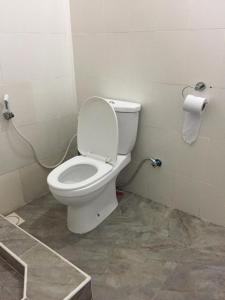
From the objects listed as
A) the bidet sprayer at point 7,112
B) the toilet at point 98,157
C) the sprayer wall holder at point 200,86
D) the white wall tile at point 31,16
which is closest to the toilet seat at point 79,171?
the toilet at point 98,157

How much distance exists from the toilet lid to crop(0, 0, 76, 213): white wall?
14.0 inches

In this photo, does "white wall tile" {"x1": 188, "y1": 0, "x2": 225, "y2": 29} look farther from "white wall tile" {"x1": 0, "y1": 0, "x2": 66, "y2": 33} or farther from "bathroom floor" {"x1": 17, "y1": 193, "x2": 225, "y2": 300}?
"bathroom floor" {"x1": 17, "y1": 193, "x2": 225, "y2": 300}

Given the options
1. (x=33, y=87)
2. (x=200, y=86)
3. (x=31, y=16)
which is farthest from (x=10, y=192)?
(x=200, y=86)

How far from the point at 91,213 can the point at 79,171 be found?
321 millimetres

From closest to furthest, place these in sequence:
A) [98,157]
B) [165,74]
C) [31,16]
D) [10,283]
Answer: [10,283]
[165,74]
[31,16]
[98,157]

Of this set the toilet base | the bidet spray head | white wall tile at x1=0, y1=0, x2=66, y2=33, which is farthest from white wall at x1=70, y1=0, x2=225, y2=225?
the bidet spray head

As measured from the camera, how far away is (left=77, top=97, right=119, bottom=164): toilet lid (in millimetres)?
1835

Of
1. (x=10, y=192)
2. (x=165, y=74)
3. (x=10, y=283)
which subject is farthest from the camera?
(x=10, y=192)

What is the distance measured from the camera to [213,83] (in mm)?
1584

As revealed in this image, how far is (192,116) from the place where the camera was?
5.64 ft

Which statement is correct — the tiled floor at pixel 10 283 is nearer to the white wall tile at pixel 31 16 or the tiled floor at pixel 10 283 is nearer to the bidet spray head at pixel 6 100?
the bidet spray head at pixel 6 100

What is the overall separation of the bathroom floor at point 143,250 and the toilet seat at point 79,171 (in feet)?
1.14

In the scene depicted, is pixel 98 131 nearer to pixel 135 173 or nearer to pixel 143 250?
pixel 135 173

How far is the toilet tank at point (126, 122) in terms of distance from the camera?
1.89 m
